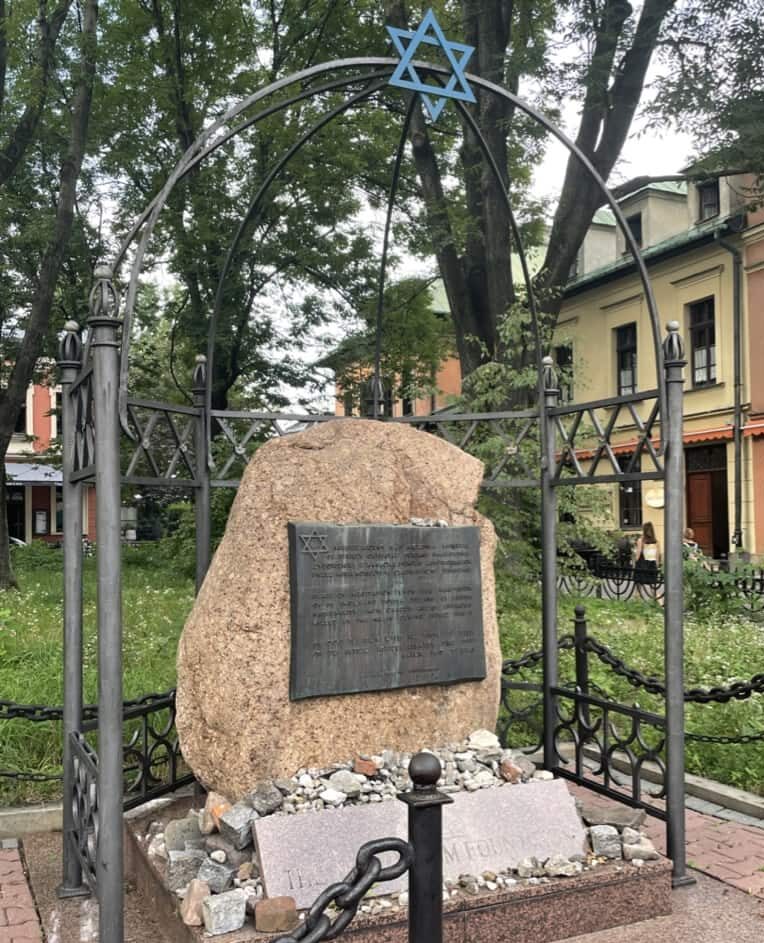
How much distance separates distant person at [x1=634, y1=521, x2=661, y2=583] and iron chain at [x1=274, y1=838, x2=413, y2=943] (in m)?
13.3

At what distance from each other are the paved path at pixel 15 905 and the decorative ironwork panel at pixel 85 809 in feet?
1.07

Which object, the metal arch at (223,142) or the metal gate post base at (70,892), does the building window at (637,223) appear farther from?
the metal gate post base at (70,892)

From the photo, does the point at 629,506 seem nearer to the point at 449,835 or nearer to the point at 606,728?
the point at 606,728

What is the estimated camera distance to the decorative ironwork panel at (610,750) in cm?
468

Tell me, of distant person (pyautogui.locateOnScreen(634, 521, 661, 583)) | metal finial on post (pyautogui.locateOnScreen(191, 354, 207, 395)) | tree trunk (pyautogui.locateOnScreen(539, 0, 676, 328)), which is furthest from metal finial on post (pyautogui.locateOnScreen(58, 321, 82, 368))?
distant person (pyautogui.locateOnScreen(634, 521, 661, 583))

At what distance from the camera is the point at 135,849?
4418 millimetres

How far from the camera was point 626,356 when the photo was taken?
2631 cm

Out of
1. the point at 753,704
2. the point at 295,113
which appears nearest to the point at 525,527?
the point at 753,704

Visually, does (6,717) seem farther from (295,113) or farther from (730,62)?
(295,113)

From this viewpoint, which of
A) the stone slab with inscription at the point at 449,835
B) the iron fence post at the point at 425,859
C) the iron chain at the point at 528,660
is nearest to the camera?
the iron fence post at the point at 425,859

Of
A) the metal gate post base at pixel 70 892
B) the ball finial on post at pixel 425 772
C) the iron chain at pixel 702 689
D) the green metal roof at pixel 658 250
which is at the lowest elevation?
the metal gate post base at pixel 70 892

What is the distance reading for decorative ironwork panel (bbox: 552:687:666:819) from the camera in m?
4.68

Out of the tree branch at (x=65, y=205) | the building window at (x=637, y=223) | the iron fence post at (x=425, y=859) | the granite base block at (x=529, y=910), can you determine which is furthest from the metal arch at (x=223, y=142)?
the building window at (x=637, y=223)

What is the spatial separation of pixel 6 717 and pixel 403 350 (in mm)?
13538
